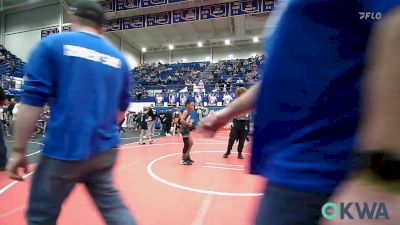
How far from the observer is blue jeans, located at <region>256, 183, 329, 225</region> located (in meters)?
0.74

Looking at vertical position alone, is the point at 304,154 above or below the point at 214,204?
above

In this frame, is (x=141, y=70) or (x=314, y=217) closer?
(x=314, y=217)

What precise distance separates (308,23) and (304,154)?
0.36 meters

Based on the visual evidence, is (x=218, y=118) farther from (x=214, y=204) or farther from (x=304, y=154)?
Result: (x=214, y=204)

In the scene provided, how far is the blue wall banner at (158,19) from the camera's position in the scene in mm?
18375

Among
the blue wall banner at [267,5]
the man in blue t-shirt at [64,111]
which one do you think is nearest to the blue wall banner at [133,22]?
the blue wall banner at [267,5]

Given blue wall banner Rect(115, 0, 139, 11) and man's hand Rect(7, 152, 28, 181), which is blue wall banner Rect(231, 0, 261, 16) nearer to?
blue wall banner Rect(115, 0, 139, 11)

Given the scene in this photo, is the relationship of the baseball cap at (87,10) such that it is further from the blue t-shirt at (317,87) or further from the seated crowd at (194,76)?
the seated crowd at (194,76)

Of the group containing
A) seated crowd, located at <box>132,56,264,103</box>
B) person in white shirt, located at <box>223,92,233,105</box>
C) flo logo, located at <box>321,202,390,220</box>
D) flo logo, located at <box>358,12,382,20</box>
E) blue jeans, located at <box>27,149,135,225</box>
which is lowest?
blue jeans, located at <box>27,149,135,225</box>

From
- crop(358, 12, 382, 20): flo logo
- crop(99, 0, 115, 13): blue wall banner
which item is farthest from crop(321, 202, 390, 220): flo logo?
crop(99, 0, 115, 13): blue wall banner

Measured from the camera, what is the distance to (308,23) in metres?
0.76

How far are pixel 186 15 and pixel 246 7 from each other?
3.89 m

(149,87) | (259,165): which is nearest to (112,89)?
(259,165)

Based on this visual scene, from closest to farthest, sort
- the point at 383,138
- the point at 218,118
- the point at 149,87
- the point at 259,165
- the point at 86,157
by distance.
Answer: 1. the point at 383,138
2. the point at 259,165
3. the point at 218,118
4. the point at 86,157
5. the point at 149,87
